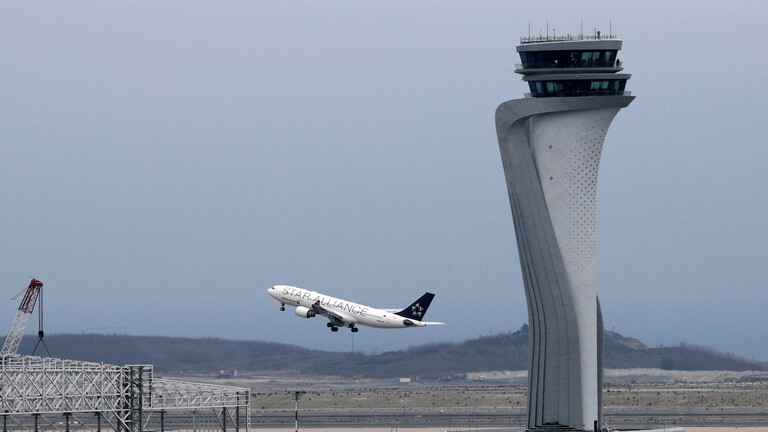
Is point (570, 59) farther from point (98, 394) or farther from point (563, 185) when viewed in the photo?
point (98, 394)

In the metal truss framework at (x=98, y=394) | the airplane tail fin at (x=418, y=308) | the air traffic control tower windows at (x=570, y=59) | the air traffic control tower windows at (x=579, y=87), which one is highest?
the air traffic control tower windows at (x=570, y=59)

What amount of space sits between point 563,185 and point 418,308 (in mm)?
75596

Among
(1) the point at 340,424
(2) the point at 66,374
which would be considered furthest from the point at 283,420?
(2) the point at 66,374

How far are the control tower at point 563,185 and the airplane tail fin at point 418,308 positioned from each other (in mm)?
70957

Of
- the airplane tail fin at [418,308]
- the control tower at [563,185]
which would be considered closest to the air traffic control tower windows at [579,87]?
the control tower at [563,185]

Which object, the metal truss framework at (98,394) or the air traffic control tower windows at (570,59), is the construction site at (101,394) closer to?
the metal truss framework at (98,394)

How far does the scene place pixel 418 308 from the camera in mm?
197750

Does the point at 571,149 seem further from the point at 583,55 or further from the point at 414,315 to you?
the point at 414,315

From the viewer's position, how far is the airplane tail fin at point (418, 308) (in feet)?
645

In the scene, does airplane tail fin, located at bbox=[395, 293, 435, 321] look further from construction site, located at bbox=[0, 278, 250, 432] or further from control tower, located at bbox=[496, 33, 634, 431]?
control tower, located at bbox=[496, 33, 634, 431]

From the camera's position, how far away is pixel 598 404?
127 metres

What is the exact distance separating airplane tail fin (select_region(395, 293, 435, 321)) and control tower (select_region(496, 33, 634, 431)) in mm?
70957

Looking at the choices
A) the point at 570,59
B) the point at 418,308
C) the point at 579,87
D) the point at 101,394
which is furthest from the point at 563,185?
the point at 418,308

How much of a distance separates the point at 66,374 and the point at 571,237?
144ft
